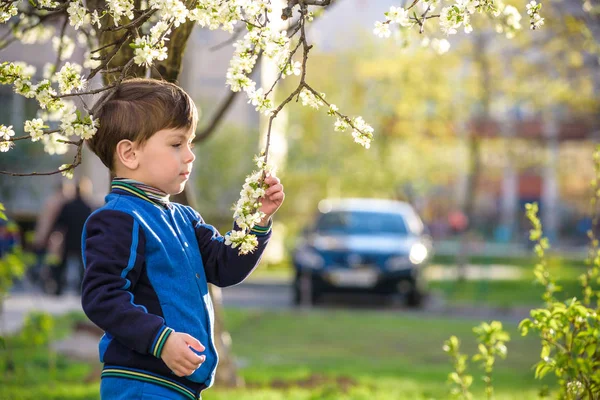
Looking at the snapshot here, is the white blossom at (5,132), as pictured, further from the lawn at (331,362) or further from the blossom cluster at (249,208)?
the lawn at (331,362)

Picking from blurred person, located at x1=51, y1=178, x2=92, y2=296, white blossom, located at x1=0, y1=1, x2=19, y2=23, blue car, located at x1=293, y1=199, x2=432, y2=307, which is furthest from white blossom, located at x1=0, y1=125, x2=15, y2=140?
blue car, located at x1=293, y1=199, x2=432, y2=307

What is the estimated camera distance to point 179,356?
253cm

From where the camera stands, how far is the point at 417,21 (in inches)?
119

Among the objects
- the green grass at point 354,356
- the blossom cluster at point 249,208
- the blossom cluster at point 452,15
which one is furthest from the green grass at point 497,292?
the blossom cluster at point 249,208

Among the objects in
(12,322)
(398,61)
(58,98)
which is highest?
(398,61)

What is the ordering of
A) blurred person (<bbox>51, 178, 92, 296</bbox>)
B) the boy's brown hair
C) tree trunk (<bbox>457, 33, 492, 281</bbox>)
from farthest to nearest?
tree trunk (<bbox>457, 33, 492, 281</bbox>)
blurred person (<bbox>51, 178, 92, 296</bbox>)
the boy's brown hair

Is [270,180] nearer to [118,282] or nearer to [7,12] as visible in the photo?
[118,282]

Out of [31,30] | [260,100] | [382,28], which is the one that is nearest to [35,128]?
[260,100]

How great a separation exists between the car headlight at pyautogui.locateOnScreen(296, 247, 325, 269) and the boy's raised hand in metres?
11.3

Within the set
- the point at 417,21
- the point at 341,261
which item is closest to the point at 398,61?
the point at 341,261

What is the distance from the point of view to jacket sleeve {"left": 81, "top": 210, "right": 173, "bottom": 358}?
2.57 m

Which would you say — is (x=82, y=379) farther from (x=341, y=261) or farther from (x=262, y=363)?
(x=341, y=261)

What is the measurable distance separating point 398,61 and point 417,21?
846 inches

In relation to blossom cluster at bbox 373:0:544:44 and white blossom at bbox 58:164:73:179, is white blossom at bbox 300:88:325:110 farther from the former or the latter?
white blossom at bbox 58:164:73:179
